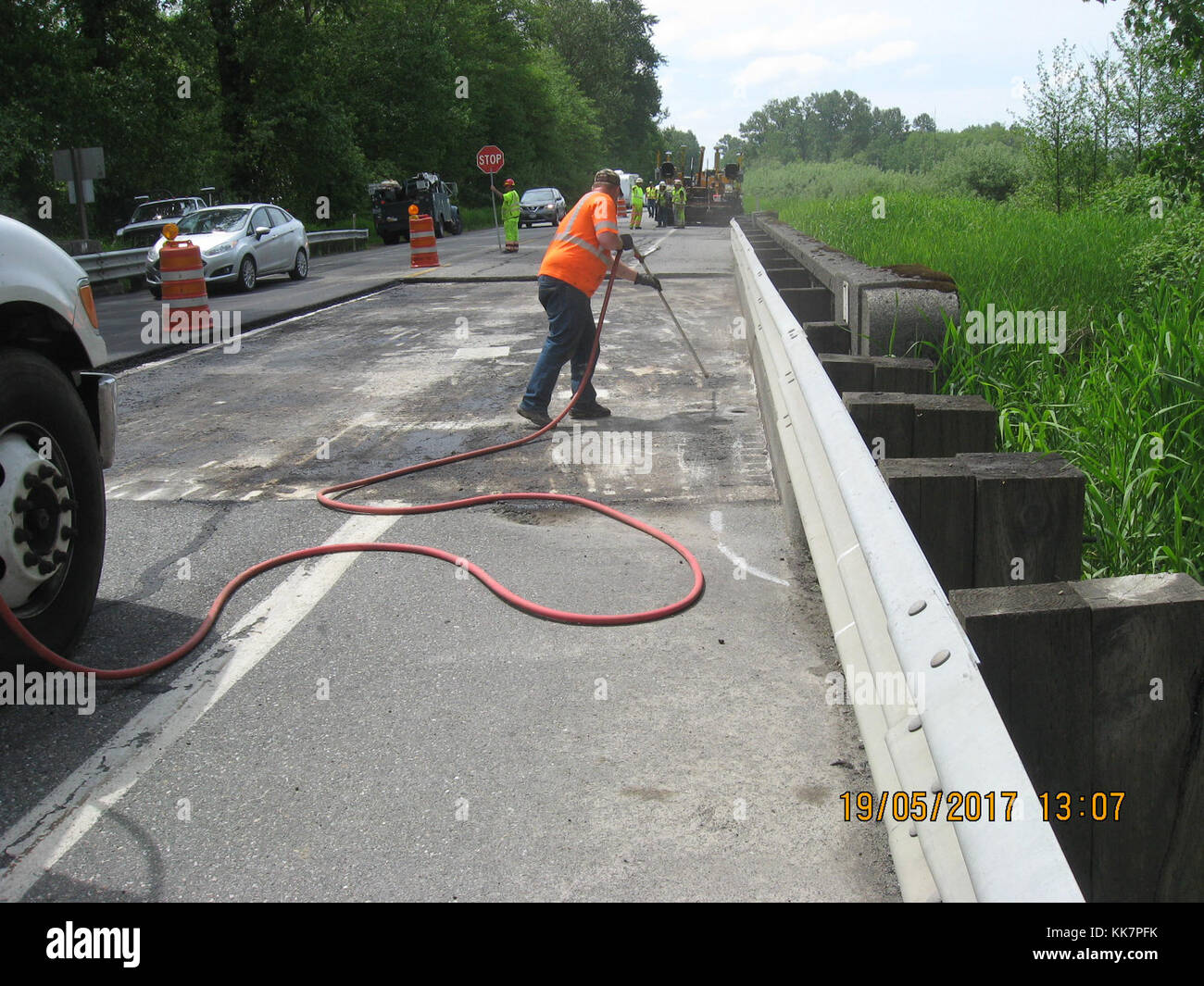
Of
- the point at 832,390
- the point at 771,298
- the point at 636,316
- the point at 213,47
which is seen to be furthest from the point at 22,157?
the point at 832,390

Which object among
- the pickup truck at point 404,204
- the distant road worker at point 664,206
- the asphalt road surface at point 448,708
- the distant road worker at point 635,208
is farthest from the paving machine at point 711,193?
the asphalt road surface at point 448,708

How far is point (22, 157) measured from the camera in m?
28.3

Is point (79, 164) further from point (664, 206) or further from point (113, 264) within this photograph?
point (664, 206)

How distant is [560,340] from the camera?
9.10 meters

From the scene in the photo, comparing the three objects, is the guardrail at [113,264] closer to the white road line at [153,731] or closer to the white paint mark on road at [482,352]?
the white paint mark on road at [482,352]

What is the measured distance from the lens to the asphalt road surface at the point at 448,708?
3.03 metres

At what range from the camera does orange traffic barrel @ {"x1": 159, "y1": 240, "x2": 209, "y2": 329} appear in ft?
50.2

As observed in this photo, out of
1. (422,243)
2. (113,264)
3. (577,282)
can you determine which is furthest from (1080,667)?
(113,264)

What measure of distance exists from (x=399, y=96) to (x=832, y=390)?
55347 mm

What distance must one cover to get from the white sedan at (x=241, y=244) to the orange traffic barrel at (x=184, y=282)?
223 inches

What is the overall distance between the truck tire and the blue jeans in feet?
14.6

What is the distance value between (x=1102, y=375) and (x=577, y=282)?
4744 millimetres

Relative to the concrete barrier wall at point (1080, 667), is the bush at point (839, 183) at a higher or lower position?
higher

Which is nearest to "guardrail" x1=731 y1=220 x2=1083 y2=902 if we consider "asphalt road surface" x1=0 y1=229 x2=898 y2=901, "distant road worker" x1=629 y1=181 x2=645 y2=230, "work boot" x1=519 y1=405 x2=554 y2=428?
"asphalt road surface" x1=0 y1=229 x2=898 y2=901
